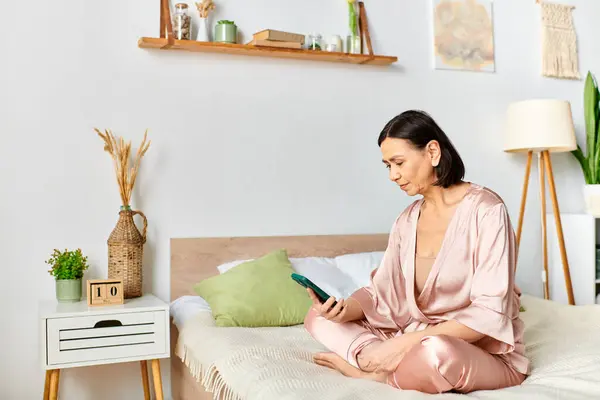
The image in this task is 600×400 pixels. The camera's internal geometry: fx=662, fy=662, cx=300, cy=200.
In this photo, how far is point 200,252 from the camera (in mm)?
3076

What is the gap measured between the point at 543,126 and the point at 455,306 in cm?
199

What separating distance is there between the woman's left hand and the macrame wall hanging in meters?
2.75

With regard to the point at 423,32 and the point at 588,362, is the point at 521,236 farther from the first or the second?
the point at 588,362

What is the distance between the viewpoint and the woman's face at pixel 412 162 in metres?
1.91

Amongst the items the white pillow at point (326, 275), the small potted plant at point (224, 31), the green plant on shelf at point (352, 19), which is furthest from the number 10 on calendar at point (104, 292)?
the green plant on shelf at point (352, 19)

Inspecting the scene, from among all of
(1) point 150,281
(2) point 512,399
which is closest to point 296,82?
(1) point 150,281

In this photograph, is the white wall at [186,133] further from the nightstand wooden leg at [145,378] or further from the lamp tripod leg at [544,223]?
the lamp tripod leg at [544,223]

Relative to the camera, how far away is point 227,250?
10.2ft

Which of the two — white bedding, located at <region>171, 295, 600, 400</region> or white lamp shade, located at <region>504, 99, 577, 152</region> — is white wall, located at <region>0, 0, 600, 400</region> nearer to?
white lamp shade, located at <region>504, 99, 577, 152</region>

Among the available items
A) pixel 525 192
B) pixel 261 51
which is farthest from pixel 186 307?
pixel 525 192

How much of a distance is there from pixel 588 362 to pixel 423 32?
2.22 m

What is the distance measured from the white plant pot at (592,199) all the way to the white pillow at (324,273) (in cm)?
166

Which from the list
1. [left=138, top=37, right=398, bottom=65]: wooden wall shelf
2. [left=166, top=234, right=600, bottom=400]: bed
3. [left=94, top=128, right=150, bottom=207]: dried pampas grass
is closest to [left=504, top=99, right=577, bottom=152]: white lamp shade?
[left=138, top=37, right=398, bottom=65]: wooden wall shelf

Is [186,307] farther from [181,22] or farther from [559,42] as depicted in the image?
[559,42]
